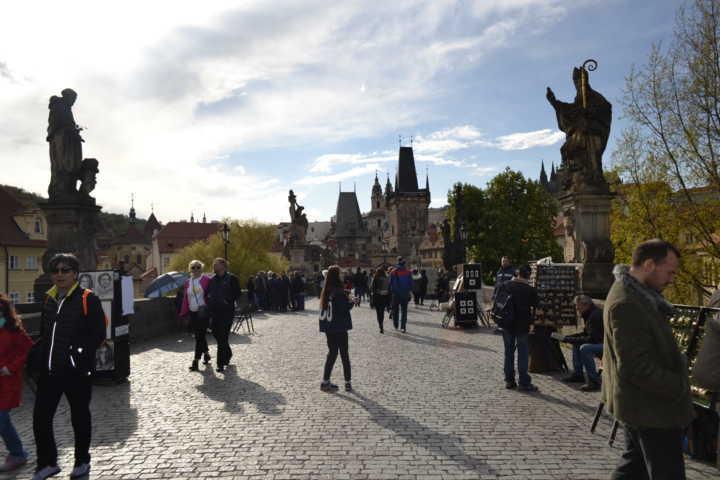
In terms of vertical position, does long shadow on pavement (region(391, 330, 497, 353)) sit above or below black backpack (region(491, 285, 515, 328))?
below

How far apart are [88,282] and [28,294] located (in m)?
36.9

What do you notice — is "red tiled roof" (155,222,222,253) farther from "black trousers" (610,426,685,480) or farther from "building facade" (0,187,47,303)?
"black trousers" (610,426,685,480)

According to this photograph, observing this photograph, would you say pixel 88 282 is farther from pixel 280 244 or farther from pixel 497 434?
pixel 280 244

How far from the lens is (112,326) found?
29.7ft

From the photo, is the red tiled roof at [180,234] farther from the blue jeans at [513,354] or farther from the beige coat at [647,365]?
the beige coat at [647,365]

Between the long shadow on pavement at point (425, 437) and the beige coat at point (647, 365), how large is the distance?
203 centimetres

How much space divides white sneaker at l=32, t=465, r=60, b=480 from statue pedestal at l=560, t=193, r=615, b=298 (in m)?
9.17

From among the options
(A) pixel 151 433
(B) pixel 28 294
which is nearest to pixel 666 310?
(A) pixel 151 433

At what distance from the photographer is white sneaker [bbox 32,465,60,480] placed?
482 cm

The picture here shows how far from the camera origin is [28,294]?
4034 centimetres

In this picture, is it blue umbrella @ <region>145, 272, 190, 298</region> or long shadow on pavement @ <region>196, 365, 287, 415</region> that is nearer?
long shadow on pavement @ <region>196, 365, 287, 415</region>

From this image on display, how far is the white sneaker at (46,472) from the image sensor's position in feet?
15.8


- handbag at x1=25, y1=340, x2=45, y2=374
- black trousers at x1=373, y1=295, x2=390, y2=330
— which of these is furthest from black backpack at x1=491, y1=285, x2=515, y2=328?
black trousers at x1=373, y1=295, x2=390, y2=330

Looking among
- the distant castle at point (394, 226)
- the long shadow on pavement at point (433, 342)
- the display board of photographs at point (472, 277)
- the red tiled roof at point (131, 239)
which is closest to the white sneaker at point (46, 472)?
the long shadow on pavement at point (433, 342)
